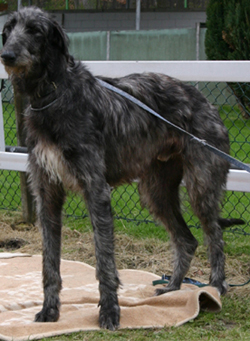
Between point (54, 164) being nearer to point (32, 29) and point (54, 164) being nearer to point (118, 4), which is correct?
point (32, 29)

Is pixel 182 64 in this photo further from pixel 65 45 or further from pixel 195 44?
pixel 195 44

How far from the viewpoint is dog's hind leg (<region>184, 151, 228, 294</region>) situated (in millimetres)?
4227

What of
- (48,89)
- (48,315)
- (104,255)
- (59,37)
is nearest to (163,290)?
(104,255)

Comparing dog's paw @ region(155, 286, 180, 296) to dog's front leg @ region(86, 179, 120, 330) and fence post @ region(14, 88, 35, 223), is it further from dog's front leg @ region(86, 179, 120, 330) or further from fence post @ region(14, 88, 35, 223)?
fence post @ region(14, 88, 35, 223)

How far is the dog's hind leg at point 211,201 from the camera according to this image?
13.9ft

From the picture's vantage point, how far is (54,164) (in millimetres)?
3547

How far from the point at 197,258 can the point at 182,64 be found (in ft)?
6.12

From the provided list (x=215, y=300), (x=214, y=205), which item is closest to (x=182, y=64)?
(x=214, y=205)

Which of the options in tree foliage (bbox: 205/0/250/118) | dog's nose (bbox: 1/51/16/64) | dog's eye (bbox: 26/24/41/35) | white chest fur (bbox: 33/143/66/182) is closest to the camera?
dog's nose (bbox: 1/51/16/64)

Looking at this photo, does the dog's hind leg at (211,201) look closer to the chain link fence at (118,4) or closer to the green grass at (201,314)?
the green grass at (201,314)

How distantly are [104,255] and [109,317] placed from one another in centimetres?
41

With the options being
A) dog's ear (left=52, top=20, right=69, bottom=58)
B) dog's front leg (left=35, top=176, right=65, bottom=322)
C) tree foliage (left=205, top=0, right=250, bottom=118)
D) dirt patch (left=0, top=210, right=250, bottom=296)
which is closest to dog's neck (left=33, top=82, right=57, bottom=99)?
dog's ear (left=52, top=20, right=69, bottom=58)

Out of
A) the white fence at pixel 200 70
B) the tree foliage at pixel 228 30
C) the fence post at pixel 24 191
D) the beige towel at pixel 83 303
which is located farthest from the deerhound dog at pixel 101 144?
the tree foliage at pixel 228 30

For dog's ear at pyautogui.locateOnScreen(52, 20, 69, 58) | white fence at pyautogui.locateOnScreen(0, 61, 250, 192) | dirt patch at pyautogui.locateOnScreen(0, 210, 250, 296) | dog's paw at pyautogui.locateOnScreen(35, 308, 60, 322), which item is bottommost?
dirt patch at pyautogui.locateOnScreen(0, 210, 250, 296)
